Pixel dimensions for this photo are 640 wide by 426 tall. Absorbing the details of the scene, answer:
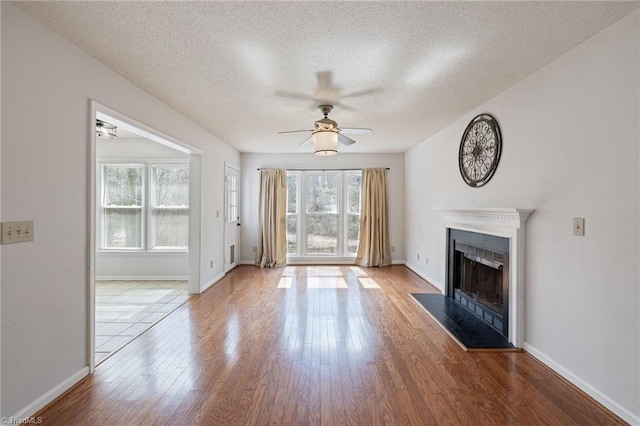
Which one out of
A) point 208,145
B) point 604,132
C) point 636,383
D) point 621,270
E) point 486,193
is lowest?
point 636,383

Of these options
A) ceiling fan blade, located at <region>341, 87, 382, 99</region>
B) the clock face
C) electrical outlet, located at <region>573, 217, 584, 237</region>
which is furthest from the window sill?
electrical outlet, located at <region>573, 217, 584, 237</region>

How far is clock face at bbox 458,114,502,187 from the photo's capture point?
10.3 feet

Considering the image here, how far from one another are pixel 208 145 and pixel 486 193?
151 inches

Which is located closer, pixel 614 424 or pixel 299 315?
pixel 614 424

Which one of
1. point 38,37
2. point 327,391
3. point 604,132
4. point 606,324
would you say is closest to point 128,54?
point 38,37

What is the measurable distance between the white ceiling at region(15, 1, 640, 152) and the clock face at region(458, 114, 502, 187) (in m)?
0.27

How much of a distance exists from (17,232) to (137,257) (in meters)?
3.81

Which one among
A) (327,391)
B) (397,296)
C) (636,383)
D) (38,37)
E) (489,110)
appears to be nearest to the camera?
(636,383)

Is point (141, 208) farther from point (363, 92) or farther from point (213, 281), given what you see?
point (363, 92)

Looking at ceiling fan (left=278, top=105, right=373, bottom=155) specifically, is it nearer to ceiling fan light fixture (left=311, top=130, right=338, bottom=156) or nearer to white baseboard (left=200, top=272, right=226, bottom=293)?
ceiling fan light fixture (left=311, top=130, right=338, bottom=156)

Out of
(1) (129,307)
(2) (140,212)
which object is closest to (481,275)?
(1) (129,307)

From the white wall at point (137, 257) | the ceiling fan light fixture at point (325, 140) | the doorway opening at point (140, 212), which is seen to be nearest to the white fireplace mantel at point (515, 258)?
the ceiling fan light fixture at point (325, 140)

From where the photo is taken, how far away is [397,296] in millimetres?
4230

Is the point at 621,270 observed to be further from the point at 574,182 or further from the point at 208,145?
the point at 208,145
